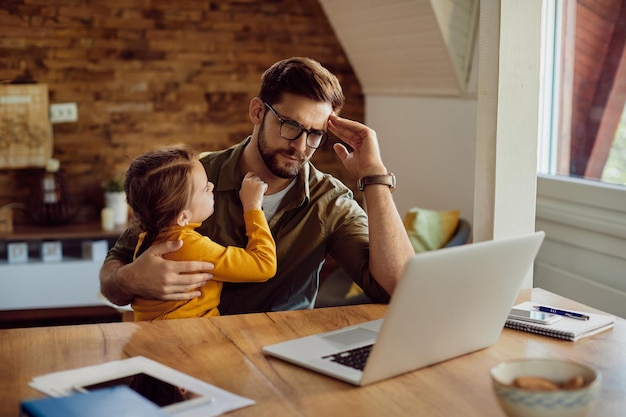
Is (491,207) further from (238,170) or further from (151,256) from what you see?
(151,256)

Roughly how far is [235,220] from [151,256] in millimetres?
367

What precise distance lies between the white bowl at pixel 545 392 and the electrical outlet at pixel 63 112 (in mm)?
3914

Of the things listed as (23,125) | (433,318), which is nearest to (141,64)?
(23,125)

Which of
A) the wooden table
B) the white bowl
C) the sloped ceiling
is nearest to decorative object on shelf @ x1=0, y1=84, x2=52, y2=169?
the sloped ceiling

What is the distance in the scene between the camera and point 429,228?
144 inches

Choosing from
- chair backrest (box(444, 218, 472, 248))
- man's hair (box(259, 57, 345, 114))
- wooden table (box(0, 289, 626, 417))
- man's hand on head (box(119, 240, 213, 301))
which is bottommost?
chair backrest (box(444, 218, 472, 248))

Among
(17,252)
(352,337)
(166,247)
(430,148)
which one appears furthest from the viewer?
(17,252)

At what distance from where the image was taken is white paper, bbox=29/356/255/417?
4.14 ft

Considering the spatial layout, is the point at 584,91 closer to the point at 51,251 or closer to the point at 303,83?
the point at 303,83

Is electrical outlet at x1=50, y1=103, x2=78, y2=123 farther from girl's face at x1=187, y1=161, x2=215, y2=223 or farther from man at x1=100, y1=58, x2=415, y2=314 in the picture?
girl's face at x1=187, y1=161, x2=215, y2=223

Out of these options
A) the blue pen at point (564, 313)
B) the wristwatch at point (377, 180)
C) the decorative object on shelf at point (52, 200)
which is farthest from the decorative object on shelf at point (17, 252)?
the blue pen at point (564, 313)

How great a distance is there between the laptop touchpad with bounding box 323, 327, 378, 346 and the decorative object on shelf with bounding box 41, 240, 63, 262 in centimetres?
301

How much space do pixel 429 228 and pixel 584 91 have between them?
88 cm

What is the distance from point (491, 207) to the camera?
2.12 m
